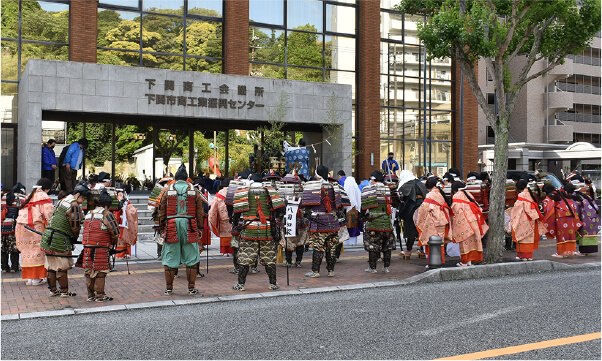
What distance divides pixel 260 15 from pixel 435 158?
12.3m

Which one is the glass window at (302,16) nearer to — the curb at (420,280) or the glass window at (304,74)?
the glass window at (304,74)

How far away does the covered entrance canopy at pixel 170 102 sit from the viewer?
18.9 m

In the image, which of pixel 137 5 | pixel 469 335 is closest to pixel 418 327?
pixel 469 335

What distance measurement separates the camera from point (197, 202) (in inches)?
356

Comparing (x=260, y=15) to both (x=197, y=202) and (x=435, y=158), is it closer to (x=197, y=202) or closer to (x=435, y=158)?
(x=435, y=158)

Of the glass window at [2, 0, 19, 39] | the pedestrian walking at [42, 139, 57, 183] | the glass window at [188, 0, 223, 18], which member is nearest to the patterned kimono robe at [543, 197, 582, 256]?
the pedestrian walking at [42, 139, 57, 183]

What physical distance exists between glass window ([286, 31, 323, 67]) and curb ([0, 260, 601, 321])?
1720 cm

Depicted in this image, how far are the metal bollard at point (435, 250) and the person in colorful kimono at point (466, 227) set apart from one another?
64 centimetres

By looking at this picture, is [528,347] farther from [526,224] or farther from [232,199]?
[526,224]

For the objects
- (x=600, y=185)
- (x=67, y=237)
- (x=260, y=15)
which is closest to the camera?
(x=67, y=237)

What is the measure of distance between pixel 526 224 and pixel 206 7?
56.9 ft

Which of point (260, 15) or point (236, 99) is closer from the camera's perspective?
point (236, 99)

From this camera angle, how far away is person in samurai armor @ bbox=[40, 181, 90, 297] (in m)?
8.61

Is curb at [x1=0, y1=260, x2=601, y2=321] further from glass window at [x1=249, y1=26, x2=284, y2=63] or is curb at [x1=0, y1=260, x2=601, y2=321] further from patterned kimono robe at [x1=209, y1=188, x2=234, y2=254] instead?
glass window at [x1=249, y1=26, x2=284, y2=63]
